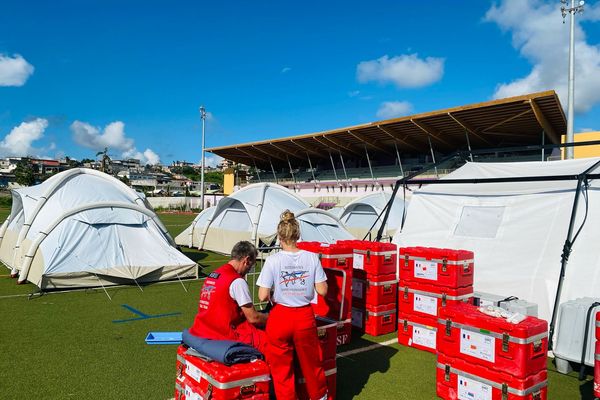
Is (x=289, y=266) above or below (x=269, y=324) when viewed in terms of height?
above

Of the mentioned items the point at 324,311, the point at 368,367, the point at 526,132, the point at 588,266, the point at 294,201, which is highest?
the point at 526,132

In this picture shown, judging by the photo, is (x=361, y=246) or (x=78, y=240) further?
(x=78, y=240)

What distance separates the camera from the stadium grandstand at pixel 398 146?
29125mm

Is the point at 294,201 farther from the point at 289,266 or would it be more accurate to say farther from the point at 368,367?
the point at 289,266

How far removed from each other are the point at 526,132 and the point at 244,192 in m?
24.9

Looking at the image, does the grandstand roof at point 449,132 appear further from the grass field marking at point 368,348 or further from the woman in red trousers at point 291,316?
the woman in red trousers at point 291,316

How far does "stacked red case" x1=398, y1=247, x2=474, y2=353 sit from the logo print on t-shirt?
2.92 metres

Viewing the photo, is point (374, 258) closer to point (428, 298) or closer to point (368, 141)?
point (428, 298)

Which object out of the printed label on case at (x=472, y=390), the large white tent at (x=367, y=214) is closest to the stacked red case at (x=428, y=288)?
the printed label on case at (x=472, y=390)

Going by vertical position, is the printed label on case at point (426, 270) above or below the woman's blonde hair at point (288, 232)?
below

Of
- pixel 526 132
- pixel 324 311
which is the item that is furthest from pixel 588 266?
pixel 526 132

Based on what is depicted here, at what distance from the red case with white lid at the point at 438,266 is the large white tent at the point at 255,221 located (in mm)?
6642

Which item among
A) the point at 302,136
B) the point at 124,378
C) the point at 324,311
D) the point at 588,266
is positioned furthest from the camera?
the point at 302,136

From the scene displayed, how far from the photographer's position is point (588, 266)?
614cm
